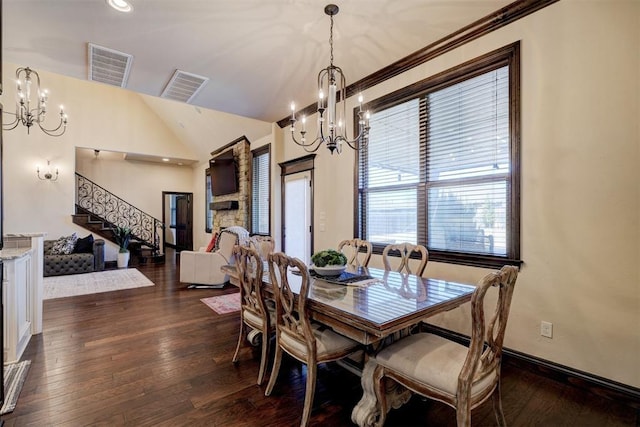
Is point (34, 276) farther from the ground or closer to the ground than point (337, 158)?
closer to the ground

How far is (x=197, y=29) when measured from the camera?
112 inches

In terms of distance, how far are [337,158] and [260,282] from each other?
8.37 feet

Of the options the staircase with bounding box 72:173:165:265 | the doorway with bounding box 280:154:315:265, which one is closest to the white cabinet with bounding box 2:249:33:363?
the doorway with bounding box 280:154:315:265

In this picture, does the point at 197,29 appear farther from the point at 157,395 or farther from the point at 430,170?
the point at 157,395

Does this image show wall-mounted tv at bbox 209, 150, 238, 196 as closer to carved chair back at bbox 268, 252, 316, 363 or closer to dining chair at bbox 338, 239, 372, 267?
dining chair at bbox 338, 239, 372, 267

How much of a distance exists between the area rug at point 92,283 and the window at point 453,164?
4567 mm

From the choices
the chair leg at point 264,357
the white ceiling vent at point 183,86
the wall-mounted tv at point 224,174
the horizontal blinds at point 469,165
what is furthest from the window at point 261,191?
the chair leg at point 264,357

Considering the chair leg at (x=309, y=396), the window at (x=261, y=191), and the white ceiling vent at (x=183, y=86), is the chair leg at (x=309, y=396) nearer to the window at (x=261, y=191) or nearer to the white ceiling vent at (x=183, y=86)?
the white ceiling vent at (x=183, y=86)

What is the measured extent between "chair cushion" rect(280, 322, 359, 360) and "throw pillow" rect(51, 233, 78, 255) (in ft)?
22.1

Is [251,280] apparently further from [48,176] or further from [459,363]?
[48,176]

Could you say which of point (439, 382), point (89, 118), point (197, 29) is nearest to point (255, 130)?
point (197, 29)

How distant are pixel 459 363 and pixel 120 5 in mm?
3557

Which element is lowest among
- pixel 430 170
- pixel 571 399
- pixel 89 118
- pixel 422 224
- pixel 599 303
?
pixel 571 399

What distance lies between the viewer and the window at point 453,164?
2637 mm
